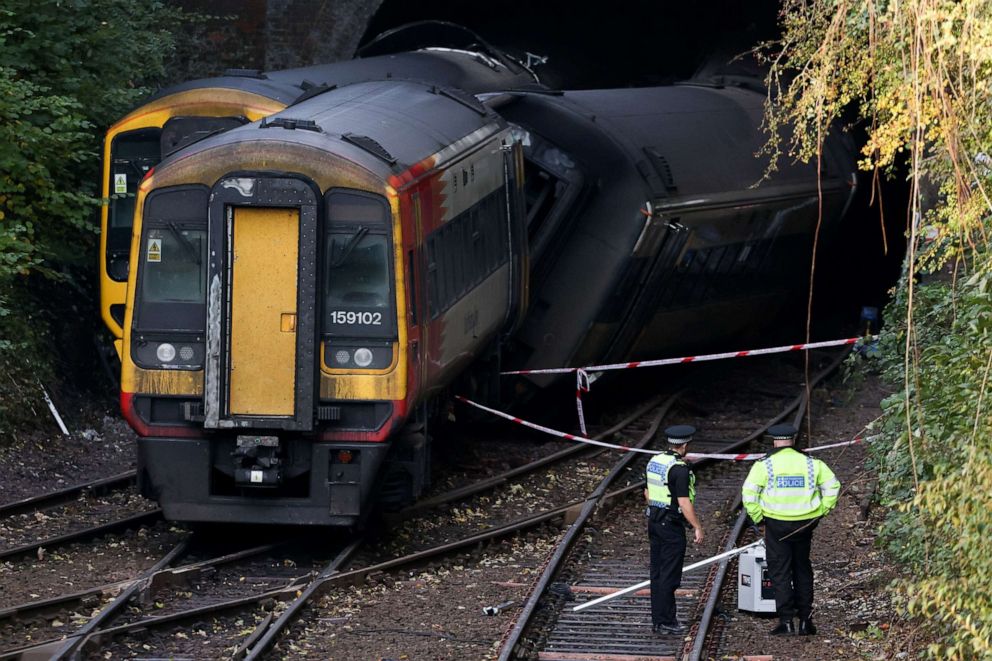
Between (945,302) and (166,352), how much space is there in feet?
18.1

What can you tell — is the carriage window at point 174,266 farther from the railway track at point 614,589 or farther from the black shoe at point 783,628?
the black shoe at point 783,628

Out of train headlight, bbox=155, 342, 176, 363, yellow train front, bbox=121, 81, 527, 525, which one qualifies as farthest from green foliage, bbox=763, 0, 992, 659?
train headlight, bbox=155, 342, 176, 363

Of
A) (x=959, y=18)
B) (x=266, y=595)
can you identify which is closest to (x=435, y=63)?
(x=266, y=595)

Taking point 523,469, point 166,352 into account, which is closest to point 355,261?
point 166,352

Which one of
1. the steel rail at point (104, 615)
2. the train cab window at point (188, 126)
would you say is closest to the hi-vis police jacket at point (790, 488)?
the steel rail at point (104, 615)

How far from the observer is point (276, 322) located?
35.7ft

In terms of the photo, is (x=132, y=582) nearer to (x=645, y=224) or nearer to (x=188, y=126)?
(x=188, y=126)

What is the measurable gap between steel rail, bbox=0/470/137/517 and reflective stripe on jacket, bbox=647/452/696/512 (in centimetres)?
584

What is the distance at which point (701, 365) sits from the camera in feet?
69.1

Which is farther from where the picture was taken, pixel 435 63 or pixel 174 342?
pixel 435 63

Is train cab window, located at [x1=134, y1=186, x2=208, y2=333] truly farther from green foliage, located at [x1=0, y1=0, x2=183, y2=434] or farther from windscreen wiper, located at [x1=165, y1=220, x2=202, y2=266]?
green foliage, located at [x1=0, y1=0, x2=183, y2=434]

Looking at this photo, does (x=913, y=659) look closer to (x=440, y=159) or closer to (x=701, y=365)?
(x=440, y=159)

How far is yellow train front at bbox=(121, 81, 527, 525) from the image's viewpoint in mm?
10844

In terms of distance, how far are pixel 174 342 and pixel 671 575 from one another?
4.02 m
